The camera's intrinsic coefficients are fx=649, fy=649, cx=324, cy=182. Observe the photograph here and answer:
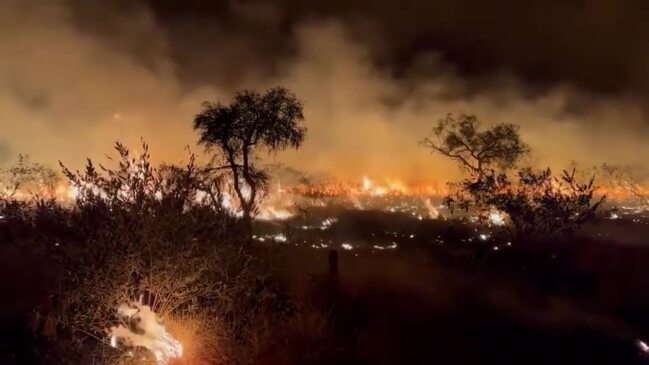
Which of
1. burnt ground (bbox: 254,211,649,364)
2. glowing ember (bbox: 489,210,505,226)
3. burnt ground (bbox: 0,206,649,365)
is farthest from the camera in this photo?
glowing ember (bbox: 489,210,505,226)

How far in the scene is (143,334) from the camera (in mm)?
11125

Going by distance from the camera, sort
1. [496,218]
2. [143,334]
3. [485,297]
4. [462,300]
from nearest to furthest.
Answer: [143,334] → [462,300] → [485,297] → [496,218]

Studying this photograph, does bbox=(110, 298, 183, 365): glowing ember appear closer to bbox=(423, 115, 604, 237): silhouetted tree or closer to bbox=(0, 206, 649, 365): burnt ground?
bbox=(0, 206, 649, 365): burnt ground

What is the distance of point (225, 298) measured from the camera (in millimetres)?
12516

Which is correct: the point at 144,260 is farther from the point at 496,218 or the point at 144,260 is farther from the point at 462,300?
the point at 496,218

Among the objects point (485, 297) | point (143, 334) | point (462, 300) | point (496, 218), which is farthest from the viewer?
point (496, 218)

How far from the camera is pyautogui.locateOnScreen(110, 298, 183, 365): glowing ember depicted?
1103cm

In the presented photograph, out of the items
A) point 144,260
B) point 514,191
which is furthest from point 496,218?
point 144,260

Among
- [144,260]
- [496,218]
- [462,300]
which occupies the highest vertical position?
[496,218]

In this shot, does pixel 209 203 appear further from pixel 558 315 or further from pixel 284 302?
pixel 558 315

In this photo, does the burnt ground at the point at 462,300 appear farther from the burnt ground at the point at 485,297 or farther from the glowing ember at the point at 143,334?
the glowing ember at the point at 143,334

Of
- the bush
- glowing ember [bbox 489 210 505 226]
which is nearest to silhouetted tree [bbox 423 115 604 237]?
glowing ember [bbox 489 210 505 226]

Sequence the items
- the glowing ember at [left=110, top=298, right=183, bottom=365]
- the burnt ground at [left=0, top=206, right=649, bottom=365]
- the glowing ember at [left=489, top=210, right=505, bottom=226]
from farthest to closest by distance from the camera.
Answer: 1. the glowing ember at [left=489, top=210, right=505, bottom=226]
2. the burnt ground at [left=0, top=206, right=649, bottom=365]
3. the glowing ember at [left=110, top=298, right=183, bottom=365]

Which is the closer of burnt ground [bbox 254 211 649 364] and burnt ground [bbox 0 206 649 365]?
burnt ground [bbox 0 206 649 365]
